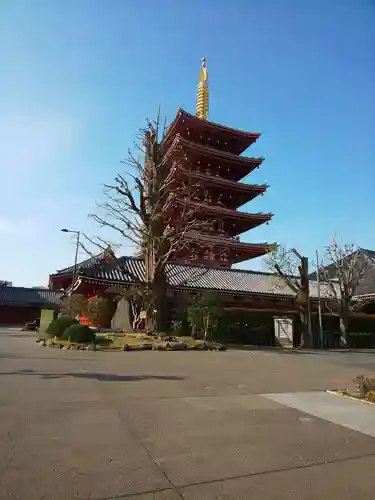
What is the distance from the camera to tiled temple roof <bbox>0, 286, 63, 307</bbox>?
4675 cm

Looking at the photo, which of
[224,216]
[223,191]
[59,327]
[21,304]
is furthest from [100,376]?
[21,304]

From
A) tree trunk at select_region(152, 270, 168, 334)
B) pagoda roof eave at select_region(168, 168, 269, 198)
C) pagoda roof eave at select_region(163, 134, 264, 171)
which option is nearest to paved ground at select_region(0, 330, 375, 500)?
tree trunk at select_region(152, 270, 168, 334)

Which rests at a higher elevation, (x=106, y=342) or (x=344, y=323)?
(x=344, y=323)

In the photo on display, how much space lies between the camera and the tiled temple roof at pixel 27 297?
46750mm

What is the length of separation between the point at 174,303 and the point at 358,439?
60.6ft

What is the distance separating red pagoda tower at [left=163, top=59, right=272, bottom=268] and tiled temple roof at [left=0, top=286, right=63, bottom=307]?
81.5 feet

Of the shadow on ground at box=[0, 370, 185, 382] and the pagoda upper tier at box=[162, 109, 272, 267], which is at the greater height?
the pagoda upper tier at box=[162, 109, 272, 267]

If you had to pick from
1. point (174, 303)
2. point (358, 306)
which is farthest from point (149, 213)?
point (358, 306)

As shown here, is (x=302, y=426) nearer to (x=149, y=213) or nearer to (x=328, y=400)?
(x=328, y=400)

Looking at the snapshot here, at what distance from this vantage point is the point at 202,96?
1593 inches

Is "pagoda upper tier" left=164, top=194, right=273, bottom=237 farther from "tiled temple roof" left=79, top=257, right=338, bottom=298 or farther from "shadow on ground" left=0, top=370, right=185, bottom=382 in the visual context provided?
"shadow on ground" left=0, top=370, right=185, bottom=382

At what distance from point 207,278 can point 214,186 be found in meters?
9.89

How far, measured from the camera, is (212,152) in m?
32.4

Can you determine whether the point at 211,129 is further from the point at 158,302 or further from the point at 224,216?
the point at 158,302
